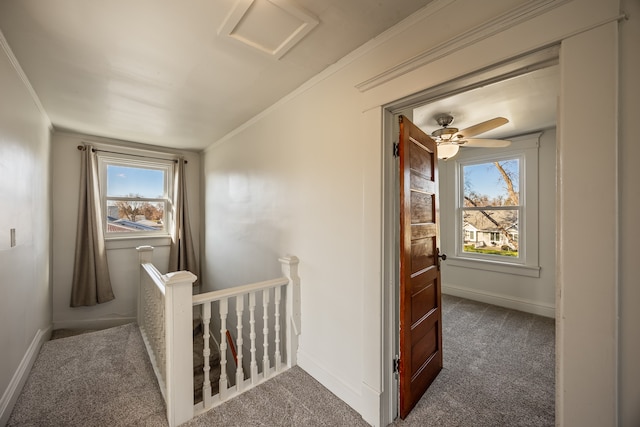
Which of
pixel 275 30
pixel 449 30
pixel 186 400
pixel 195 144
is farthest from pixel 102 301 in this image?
pixel 449 30

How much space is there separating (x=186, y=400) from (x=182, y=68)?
2174 millimetres

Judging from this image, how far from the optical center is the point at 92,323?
3.45 meters

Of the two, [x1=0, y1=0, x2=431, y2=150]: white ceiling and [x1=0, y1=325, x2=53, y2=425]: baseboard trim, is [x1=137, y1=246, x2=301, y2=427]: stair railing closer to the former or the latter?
[x1=0, y1=325, x2=53, y2=425]: baseboard trim

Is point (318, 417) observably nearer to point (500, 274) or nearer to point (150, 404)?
point (150, 404)

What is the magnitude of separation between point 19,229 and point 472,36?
3090 millimetres

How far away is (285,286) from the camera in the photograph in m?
2.19

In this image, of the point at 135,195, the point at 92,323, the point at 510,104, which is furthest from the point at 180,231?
the point at 510,104

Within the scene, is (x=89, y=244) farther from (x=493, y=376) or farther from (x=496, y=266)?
(x=496, y=266)

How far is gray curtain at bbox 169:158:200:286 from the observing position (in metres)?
3.96

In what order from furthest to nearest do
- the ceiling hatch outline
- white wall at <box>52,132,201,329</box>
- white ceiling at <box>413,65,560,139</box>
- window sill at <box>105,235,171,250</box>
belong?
window sill at <box>105,235,171,250</box> → white wall at <box>52,132,201,329</box> → white ceiling at <box>413,65,560,139</box> → the ceiling hatch outline

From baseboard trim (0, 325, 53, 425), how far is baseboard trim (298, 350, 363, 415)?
5.91 feet

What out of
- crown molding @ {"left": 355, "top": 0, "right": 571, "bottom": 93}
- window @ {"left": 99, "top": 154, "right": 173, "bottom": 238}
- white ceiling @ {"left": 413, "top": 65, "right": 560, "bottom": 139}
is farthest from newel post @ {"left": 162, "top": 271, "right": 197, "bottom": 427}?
window @ {"left": 99, "top": 154, "right": 173, "bottom": 238}

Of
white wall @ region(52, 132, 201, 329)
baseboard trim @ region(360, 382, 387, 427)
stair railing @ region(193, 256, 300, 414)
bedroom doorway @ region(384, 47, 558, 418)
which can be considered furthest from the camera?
white wall @ region(52, 132, 201, 329)

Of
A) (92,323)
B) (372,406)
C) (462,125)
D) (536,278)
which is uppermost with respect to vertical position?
(462,125)
